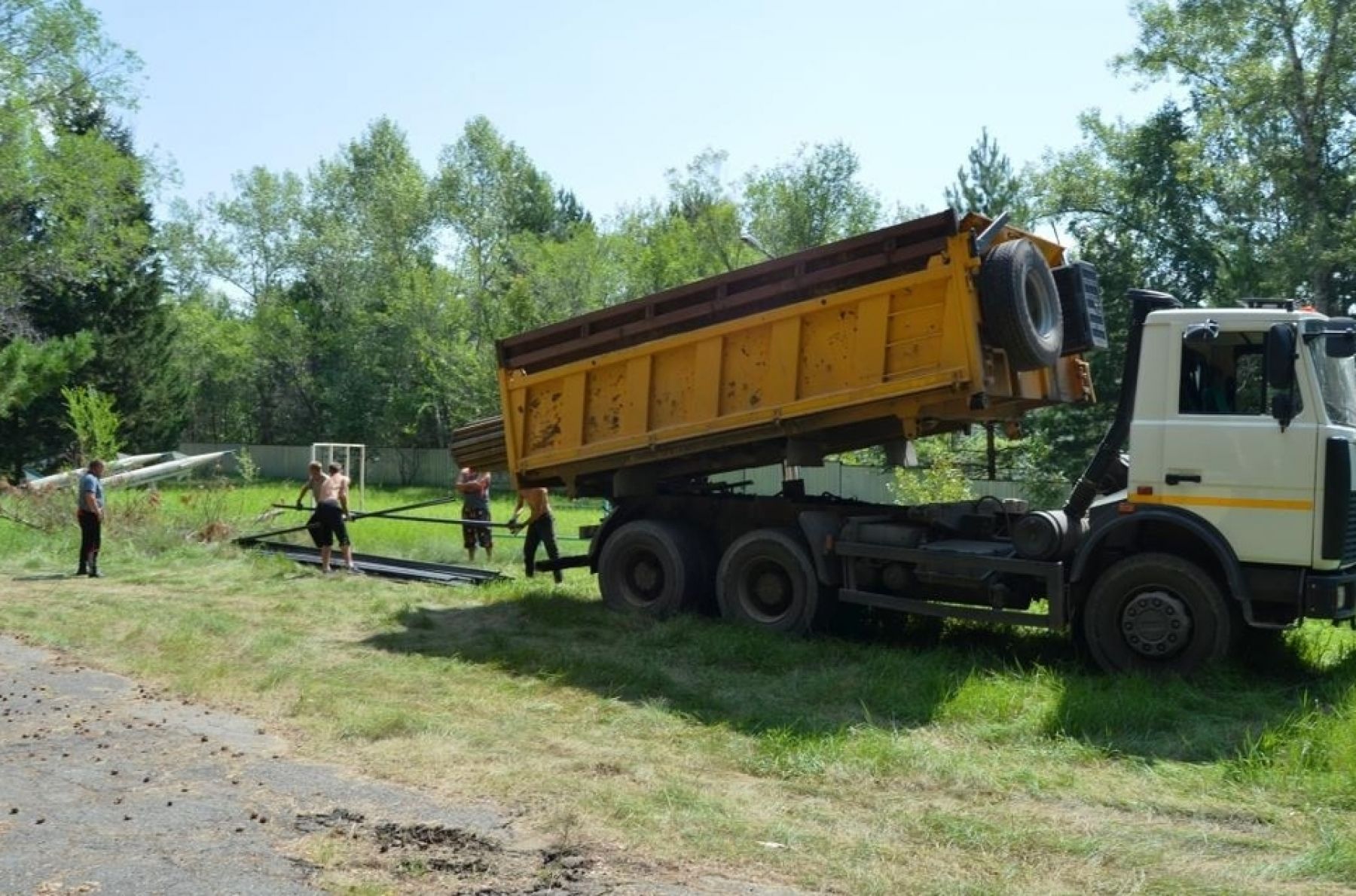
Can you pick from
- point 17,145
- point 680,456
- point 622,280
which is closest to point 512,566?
point 680,456

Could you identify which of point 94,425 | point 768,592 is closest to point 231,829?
point 768,592

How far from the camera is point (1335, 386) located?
8.79 meters

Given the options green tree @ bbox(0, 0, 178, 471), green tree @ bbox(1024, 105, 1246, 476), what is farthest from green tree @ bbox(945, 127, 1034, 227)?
green tree @ bbox(0, 0, 178, 471)

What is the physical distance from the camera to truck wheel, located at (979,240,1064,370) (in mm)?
9461

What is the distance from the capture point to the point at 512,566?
17234 mm

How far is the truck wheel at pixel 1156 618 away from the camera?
8.60 meters

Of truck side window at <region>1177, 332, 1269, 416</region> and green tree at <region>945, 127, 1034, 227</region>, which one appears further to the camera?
green tree at <region>945, 127, 1034, 227</region>

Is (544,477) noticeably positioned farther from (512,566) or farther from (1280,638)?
(1280,638)

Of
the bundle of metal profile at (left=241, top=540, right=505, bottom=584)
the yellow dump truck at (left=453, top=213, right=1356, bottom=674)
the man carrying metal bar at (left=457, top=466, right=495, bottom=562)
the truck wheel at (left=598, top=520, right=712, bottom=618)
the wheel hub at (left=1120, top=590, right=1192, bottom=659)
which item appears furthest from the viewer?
the man carrying metal bar at (left=457, top=466, right=495, bottom=562)

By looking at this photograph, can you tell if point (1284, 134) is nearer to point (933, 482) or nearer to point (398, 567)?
point (933, 482)

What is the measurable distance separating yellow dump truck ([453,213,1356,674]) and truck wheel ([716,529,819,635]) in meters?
0.03

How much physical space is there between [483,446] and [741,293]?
3693 millimetres

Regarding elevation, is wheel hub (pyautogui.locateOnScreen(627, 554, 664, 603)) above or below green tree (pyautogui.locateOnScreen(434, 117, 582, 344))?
below

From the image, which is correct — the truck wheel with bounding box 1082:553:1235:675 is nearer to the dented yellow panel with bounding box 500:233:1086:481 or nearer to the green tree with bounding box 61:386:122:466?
the dented yellow panel with bounding box 500:233:1086:481
